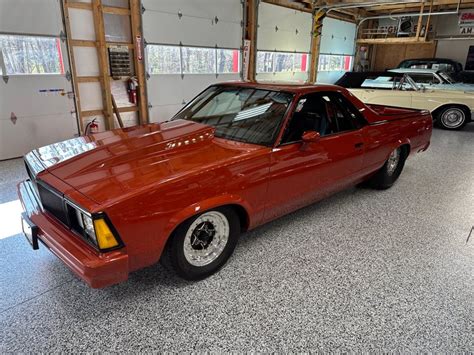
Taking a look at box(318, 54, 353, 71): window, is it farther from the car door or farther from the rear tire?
the car door

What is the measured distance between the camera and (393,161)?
13.4 ft

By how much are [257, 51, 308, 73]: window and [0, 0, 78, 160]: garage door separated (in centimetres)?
514

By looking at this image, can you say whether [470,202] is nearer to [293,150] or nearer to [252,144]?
[293,150]

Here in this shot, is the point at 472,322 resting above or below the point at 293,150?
below

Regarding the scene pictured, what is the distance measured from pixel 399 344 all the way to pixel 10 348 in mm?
2102

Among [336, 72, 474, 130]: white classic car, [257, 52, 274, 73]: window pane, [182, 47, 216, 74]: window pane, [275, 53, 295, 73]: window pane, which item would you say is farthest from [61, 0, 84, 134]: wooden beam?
[336, 72, 474, 130]: white classic car

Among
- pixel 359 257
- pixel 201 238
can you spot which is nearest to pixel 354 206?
pixel 359 257

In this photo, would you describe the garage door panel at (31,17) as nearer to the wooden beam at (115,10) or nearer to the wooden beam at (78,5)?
the wooden beam at (78,5)

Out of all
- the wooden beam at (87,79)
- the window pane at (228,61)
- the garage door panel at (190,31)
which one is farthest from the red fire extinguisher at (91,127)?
the window pane at (228,61)

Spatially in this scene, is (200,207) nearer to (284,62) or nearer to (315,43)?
(284,62)

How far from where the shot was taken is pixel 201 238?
7.33ft

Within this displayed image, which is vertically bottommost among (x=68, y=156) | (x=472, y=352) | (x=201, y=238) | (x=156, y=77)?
(x=472, y=352)

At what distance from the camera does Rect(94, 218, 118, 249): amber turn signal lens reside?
166 cm

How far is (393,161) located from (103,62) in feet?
16.1
